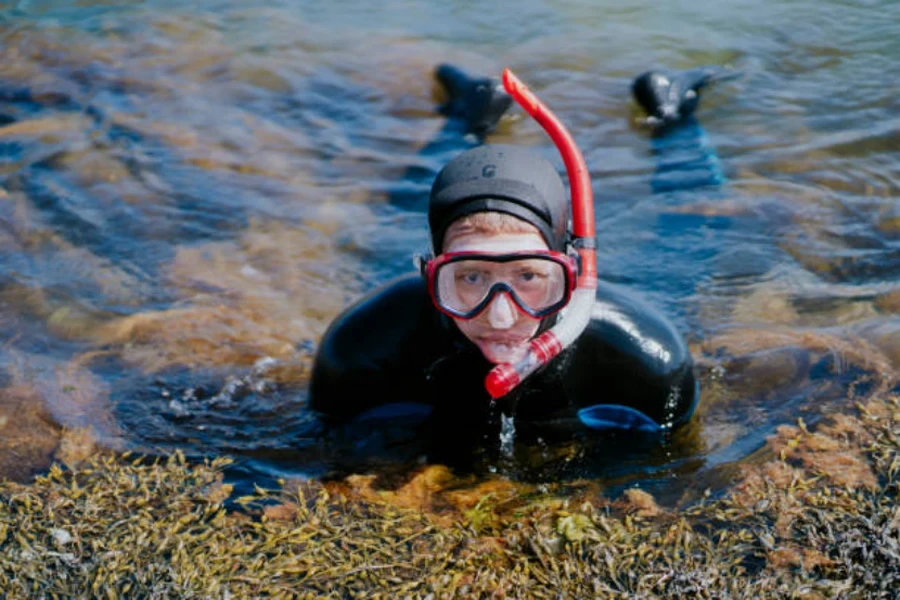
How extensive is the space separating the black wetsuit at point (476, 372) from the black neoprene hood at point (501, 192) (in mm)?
426

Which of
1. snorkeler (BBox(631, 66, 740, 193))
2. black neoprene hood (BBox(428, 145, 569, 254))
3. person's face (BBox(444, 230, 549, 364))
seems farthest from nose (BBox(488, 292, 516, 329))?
snorkeler (BBox(631, 66, 740, 193))

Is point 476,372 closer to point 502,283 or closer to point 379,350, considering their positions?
point 379,350

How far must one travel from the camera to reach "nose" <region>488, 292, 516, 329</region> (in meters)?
3.00

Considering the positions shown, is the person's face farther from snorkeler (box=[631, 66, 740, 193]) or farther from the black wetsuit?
snorkeler (box=[631, 66, 740, 193])

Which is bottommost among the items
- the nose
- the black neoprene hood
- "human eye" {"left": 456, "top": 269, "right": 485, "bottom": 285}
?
the nose

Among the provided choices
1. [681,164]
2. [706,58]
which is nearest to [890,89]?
[706,58]

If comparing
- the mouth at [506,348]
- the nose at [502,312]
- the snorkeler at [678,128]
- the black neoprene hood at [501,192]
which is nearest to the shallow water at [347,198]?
the snorkeler at [678,128]

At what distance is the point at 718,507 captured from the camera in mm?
2996

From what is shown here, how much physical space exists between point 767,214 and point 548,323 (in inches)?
107

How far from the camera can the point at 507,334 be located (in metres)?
3.14

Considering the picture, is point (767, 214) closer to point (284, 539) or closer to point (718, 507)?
point (718, 507)

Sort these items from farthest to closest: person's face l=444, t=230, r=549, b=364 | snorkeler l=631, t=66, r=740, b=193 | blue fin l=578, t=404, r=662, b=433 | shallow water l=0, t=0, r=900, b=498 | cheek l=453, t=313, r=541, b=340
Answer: snorkeler l=631, t=66, r=740, b=193 < shallow water l=0, t=0, r=900, b=498 < blue fin l=578, t=404, r=662, b=433 < cheek l=453, t=313, r=541, b=340 < person's face l=444, t=230, r=549, b=364

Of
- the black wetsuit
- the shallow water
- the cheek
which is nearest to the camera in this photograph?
the cheek

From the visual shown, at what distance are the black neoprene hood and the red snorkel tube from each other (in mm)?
58
